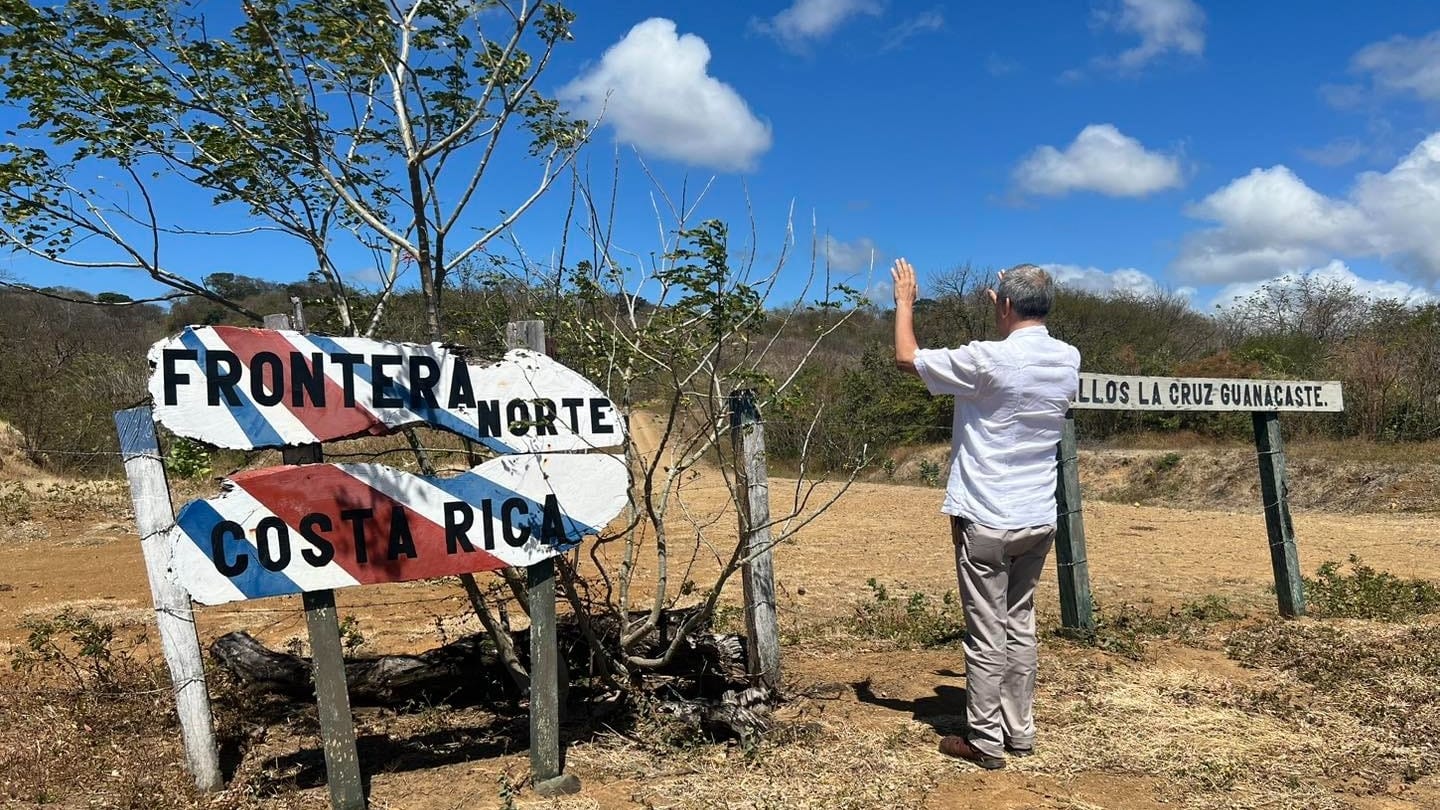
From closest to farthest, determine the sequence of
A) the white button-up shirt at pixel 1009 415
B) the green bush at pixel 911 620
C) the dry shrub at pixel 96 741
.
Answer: the dry shrub at pixel 96 741, the white button-up shirt at pixel 1009 415, the green bush at pixel 911 620

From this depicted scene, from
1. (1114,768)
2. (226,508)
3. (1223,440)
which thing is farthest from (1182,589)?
(1223,440)

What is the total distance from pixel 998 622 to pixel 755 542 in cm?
110

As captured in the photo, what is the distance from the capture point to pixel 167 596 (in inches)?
119

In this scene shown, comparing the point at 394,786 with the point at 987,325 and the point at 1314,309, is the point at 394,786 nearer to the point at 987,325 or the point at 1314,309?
the point at 987,325

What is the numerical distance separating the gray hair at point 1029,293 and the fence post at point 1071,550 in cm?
206

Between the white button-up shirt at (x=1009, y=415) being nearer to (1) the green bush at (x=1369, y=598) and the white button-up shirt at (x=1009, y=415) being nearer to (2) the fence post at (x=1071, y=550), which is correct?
(2) the fence post at (x=1071, y=550)

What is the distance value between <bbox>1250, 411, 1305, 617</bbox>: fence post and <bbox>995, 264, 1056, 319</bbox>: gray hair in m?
3.49

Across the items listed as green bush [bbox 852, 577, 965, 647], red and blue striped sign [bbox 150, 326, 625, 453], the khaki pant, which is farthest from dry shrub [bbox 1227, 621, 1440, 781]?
red and blue striped sign [bbox 150, 326, 625, 453]

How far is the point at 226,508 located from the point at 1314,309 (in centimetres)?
3626

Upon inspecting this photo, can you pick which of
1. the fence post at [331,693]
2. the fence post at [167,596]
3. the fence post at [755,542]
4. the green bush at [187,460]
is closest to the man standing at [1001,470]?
the fence post at [755,542]

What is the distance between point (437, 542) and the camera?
318cm

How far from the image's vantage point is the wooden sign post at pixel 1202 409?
5203mm

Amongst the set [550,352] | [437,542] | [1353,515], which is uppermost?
[550,352]

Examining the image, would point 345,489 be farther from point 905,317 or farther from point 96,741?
point 905,317
